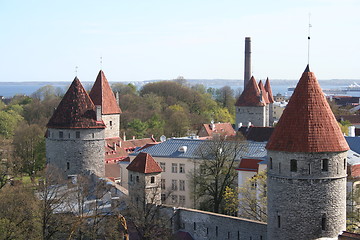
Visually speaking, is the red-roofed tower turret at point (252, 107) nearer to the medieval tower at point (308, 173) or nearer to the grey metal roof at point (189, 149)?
the grey metal roof at point (189, 149)

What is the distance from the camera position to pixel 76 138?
36969mm

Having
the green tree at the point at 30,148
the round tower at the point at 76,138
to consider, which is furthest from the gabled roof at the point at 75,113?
the green tree at the point at 30,148

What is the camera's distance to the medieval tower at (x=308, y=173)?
21.6 metres

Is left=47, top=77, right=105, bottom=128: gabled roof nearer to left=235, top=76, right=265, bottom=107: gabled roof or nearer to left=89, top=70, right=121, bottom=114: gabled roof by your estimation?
left=89, top=70, right=121, bottom=114: gabled roof

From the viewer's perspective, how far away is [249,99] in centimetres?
6419

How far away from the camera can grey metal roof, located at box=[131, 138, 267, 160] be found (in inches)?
1476

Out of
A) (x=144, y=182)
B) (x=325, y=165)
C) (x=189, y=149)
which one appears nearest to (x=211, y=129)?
(x=189, y=149)

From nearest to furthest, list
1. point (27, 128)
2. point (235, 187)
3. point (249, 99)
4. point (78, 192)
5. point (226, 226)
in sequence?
point (226, 226) → point (78, 192) → point (235, 187) → point (27, 128) → point (249, 99)

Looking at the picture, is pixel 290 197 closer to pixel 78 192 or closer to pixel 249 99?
pixel 78 192

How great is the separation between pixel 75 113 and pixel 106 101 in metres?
17.7

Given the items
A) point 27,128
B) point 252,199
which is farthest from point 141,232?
point 27,128

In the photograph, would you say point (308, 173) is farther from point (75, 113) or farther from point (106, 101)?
point (106, 101)

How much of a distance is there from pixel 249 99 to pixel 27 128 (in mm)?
23745

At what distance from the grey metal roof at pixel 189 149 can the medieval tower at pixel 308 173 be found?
14358 mm
